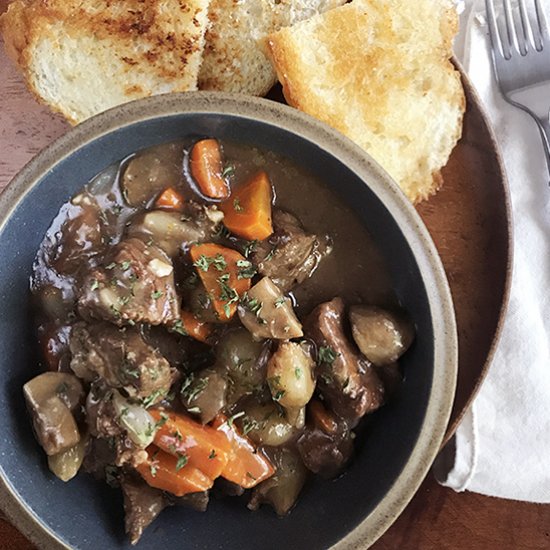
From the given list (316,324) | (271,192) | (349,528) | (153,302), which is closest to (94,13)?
(271,192)

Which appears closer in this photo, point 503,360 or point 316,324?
point 316,324

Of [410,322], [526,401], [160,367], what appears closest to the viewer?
[160,367]

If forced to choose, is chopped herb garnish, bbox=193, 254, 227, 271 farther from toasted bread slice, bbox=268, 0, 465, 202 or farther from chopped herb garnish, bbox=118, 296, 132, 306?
toasted bread slice, bbox=268, 0, 465, 202

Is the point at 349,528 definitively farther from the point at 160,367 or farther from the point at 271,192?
the point at 271,192

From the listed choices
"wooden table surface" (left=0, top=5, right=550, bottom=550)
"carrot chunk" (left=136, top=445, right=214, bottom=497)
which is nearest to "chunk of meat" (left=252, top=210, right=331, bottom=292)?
"carrot chunk" (left=136, top=445, right=214, bottom=497)

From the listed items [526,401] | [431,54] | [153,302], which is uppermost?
[431,54]

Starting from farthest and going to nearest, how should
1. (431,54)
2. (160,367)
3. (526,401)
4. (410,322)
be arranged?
(526,401) → (431,54) → (410,322) → (160,367)
